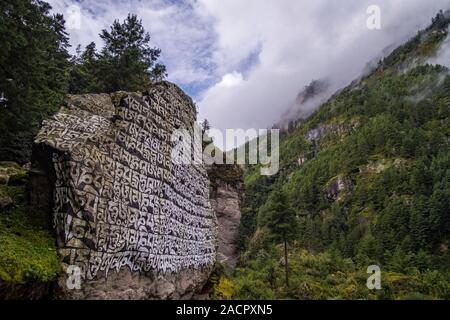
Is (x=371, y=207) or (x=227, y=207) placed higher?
(x=371, y=207)

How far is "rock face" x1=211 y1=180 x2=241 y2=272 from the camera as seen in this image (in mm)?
35062


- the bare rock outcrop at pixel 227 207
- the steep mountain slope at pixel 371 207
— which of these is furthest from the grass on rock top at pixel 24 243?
the bare rock outcrop at pixel 227 207

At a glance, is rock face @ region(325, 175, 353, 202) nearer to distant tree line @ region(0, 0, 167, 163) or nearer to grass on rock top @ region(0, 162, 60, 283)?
distant tree line @ region(0, 0, 167, 163)

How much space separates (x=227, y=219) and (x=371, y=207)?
313 feet

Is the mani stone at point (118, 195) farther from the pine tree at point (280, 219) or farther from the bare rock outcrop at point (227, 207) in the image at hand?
the pine tree at point (280, 219)

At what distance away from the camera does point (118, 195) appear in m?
12.4

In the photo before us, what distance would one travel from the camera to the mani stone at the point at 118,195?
1092 cm

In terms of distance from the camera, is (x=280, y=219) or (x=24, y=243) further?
(x=280, y=219)

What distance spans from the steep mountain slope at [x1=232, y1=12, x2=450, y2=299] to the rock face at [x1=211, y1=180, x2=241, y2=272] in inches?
76.5

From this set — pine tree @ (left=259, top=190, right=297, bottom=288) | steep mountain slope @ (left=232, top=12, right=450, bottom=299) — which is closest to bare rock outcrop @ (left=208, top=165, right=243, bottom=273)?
steep mountain slope @ (left=232, top=12, right=450, bottom=299)

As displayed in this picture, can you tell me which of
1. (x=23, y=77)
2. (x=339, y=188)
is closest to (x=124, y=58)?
(x=23, y=77)

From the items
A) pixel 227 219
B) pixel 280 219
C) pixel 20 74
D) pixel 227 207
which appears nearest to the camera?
pixel 20 74

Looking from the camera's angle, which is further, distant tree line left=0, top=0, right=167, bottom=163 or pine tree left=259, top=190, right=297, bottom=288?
pine tree left=259, top=190, right=297, bottom=288

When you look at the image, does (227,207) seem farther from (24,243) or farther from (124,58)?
(24,243)
